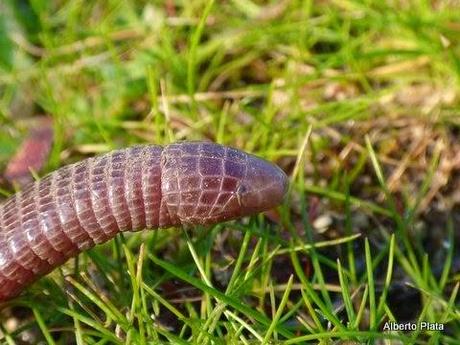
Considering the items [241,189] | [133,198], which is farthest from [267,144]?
[133,198]

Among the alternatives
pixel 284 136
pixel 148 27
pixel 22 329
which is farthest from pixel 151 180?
pixel 148 27

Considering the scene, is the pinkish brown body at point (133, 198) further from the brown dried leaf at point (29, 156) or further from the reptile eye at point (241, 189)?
the brown dried leaf at point (29, 156)

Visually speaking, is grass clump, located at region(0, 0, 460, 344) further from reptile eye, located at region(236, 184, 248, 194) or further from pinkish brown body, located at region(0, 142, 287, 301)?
reptile eye, located at region(236, 184, 248, 194)

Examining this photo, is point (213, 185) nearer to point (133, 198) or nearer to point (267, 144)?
point (133, 198)

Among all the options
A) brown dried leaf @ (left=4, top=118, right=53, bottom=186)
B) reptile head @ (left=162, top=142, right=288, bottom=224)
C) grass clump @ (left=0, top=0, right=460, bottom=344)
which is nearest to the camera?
reptile head @ (left=162, top=142, right=288, bottom=224)

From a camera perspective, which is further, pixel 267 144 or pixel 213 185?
pixel 267 144

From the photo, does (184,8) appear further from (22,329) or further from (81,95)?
(22,329)

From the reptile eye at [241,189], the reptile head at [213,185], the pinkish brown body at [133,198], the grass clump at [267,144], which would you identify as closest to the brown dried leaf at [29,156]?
the grass clump at [267,144]

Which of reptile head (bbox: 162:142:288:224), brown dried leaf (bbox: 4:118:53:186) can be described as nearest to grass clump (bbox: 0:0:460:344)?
brown dried leaf (bbox: 4:118:53:186)
